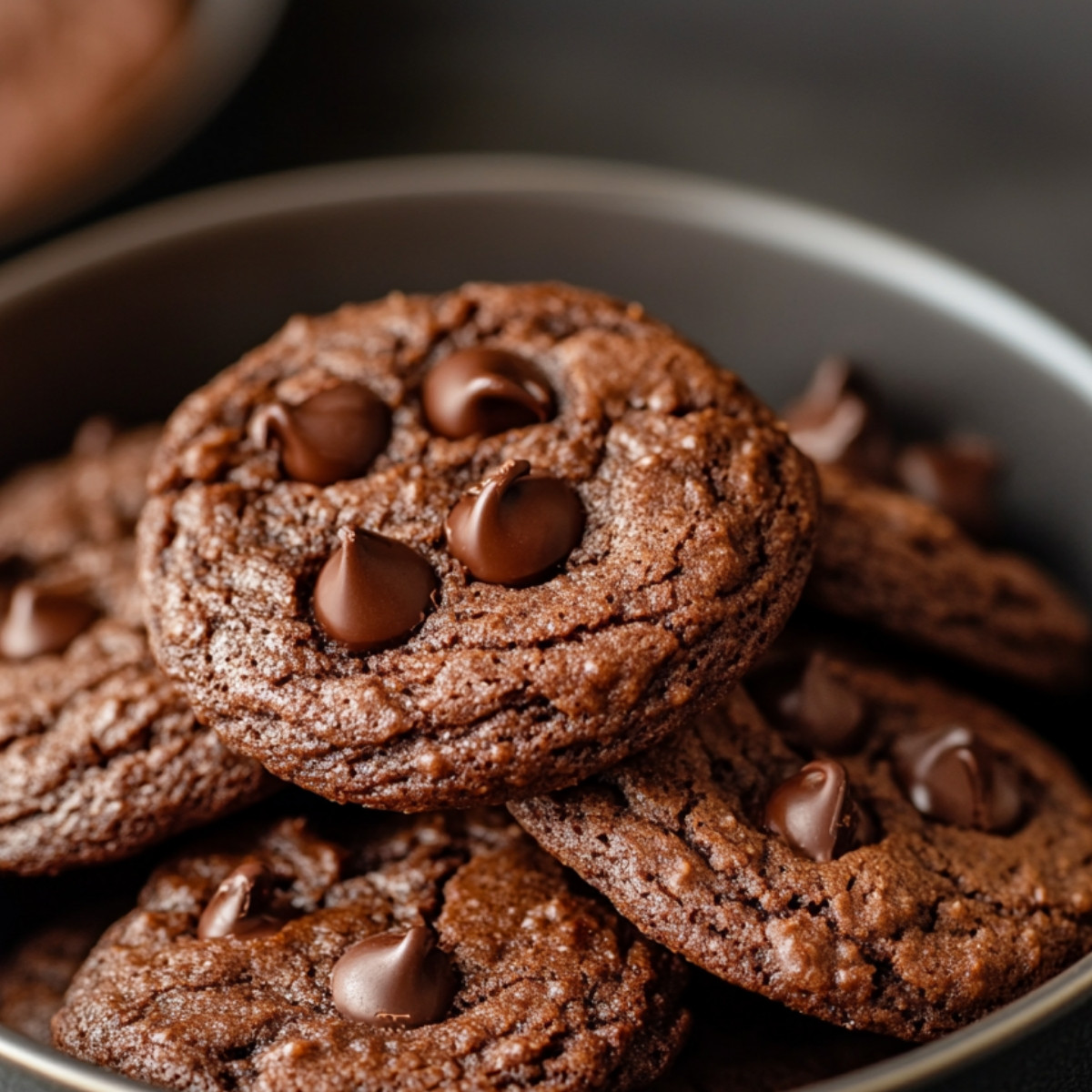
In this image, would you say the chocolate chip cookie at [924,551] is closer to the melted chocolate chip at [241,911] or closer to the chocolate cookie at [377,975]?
the chocolate cookie at [377,975]

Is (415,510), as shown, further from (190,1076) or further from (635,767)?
(190,1076)

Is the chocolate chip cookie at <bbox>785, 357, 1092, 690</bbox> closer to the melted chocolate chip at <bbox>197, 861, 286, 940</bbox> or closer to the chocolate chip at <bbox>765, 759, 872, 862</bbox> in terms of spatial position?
the chocolate chip at <bbox>765, 759, 872, 862</bbox>

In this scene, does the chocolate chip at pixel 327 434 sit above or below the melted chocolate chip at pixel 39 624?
above

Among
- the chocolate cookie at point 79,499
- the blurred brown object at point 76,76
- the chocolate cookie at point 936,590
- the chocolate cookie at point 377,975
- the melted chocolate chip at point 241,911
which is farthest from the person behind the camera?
the blurred brown object at point 76,76

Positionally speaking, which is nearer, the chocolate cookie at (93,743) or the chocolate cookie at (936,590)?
the chocolate cookie at (93,743)

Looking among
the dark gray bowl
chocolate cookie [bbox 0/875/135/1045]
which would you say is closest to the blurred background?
the dark gray bowl

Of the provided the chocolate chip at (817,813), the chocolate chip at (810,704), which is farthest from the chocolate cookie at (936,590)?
the chocolate chip at (817,813)

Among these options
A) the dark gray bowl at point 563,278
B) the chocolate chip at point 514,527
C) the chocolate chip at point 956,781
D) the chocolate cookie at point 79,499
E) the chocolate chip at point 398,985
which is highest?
the chocolate chip at point 514,527
